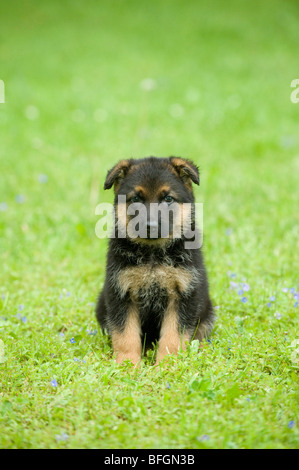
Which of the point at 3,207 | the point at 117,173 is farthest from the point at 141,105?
the point at 117,173

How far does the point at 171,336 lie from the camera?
395 centimetres

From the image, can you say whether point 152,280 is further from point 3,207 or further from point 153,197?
point 3,207

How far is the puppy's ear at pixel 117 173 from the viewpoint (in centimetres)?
414

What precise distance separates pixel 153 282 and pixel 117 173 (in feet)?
2.84

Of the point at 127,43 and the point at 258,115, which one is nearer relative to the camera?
the point at 258,115

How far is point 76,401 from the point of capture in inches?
129

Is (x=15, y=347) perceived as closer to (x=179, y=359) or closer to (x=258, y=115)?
(x=179, y=359)

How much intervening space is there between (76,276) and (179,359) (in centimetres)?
217

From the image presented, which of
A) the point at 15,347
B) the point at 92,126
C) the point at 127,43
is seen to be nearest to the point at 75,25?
the point at 127,43

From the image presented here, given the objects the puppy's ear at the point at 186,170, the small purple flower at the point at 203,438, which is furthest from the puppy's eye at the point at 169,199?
the small purple flower at the point at 203,438

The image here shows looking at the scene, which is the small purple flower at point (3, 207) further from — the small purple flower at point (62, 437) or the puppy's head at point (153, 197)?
the small purple flower at point (62, 437)


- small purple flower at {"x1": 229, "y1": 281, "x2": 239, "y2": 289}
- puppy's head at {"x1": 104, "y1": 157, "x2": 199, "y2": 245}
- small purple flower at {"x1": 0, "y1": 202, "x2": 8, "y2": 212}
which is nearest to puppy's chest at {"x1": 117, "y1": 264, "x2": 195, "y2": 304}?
puppy's head at {"x1": 104, "y1": 157, "x2": 199, "y2": 245}
